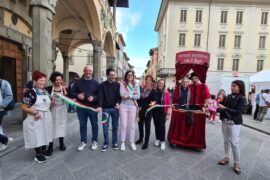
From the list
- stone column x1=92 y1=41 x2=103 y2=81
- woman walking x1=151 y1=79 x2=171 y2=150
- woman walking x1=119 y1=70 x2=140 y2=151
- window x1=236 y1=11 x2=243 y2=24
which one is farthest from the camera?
window x1=236 y1=11 x2=243 y2=24

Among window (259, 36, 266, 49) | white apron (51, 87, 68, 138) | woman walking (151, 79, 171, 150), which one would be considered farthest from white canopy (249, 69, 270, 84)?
window (259, 36, 266, 49)

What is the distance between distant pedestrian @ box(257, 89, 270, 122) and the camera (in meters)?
7.82

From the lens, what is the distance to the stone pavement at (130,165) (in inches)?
105

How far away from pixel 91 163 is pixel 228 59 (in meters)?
26.3

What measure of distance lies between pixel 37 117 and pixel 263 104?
9.58 metres

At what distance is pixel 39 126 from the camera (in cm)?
282

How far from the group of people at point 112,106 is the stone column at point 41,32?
5.81ft

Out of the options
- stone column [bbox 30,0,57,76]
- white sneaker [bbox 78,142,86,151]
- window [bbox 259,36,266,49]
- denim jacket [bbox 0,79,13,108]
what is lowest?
white sneaker [bbox 78,142,86,151]

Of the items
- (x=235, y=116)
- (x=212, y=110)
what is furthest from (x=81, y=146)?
(x=212, y=110)

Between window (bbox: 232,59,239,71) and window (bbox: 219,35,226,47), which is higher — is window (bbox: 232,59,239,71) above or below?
below

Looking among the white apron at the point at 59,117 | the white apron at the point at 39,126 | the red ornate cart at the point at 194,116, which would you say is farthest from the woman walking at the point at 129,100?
the white apron at the point at 39,126

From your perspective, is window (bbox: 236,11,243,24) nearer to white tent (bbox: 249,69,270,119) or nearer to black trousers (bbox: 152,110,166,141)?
white tent (bbox: 249,69,270,119)

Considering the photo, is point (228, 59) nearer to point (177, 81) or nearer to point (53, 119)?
point (177, 81)

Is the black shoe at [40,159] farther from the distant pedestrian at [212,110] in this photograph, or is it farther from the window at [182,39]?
the window at [182,39]
